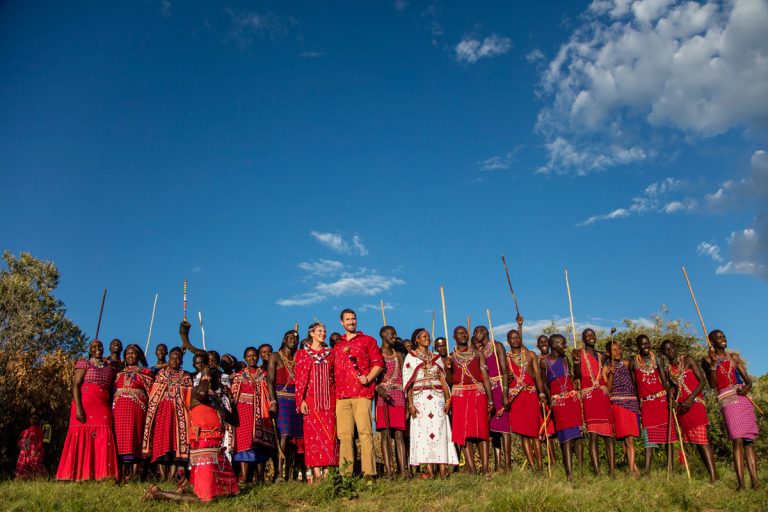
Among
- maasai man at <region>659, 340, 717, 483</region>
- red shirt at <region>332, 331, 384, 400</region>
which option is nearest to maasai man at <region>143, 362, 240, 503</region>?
red shirt at <region>332, 331, 384, 400</region>

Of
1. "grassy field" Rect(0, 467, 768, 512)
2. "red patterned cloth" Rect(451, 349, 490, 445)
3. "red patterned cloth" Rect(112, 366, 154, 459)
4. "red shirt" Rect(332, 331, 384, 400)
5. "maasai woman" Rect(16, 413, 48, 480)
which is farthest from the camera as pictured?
"maasai woman" Rect(16, 413, 48, 480)

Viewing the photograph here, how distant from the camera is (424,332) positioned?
10.5 m

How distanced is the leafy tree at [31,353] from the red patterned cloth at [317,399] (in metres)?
8.15

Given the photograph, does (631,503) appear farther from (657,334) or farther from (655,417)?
(657,334)

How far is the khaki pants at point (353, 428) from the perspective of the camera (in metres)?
8.88

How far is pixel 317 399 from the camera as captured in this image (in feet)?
31.1

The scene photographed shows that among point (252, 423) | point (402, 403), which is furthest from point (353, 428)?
point (252, 423)

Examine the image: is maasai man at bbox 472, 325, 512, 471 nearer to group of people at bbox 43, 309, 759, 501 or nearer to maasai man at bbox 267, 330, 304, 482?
group of people at bbox 43, 309, 759, 501

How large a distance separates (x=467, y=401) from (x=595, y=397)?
6.86 ft

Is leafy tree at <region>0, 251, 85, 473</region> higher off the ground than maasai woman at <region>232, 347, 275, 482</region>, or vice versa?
leafy tree at <region>0, 251, 85, 473</region>

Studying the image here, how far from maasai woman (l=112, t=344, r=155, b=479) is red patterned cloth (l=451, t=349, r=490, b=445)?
5.37 metres

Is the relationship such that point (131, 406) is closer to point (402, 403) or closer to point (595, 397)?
point (402, 403)

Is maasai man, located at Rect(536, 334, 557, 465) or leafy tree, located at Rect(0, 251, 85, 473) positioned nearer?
maasai man, located at Rect(536, 334, 557, 465)

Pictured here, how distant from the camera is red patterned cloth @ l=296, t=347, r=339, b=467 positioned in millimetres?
9305
